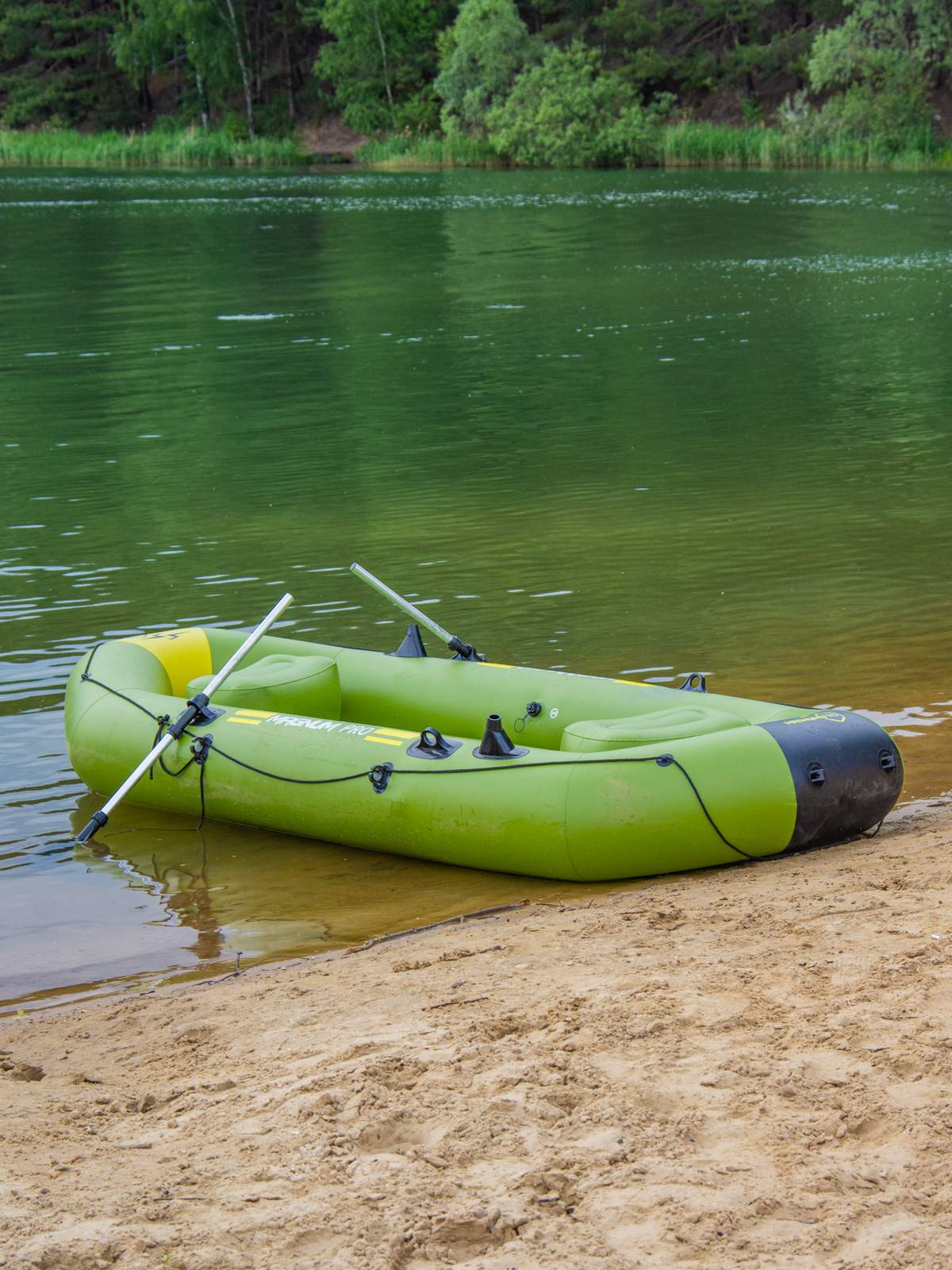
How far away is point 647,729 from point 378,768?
0.97 metres

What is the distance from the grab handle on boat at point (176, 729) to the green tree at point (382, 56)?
4754 centimetres

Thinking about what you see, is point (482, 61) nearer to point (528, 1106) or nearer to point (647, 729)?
point (647, 729)

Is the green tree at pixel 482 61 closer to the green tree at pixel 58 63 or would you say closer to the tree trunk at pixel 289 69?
the tree trunk at pixel 289 69

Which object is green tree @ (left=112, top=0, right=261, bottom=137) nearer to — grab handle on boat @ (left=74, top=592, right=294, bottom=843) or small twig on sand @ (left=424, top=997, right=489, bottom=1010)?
grab handle on boat @ (left=74, top=592, right=294, bottom=843)

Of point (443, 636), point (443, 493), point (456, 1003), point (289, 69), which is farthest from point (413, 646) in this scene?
point (289, 69)

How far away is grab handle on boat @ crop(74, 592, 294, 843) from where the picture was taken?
5812 mm

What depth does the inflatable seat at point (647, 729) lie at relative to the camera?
215 inches

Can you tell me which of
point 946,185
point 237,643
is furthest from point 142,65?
point 237,643

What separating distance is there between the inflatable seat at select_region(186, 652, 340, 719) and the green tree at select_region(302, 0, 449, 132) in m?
47.6

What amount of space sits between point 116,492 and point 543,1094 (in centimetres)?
873

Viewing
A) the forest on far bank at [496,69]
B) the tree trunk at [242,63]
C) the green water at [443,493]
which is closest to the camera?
the green water at [443,493]

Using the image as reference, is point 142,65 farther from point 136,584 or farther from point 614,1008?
point 614,1008

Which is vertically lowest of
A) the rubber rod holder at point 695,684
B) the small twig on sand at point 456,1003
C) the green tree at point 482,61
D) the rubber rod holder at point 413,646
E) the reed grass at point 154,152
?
the small twig on sand at point 456,1003

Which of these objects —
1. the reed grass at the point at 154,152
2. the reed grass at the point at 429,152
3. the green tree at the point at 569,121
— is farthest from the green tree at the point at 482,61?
the reed grass at the point at 154,152
